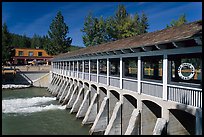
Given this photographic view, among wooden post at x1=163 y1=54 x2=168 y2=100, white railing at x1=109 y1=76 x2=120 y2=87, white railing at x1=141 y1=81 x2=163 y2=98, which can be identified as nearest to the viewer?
wooden post at x1=163 y1=54 x2=168 y2=100

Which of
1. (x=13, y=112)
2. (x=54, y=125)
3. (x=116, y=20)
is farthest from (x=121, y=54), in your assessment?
(x=116, y=20)

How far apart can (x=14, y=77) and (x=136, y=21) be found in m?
37.0

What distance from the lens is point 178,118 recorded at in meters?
9.18

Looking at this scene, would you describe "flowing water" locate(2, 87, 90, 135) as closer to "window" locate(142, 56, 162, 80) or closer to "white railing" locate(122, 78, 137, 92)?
"white railing" locate(122, 78, 137, 92)

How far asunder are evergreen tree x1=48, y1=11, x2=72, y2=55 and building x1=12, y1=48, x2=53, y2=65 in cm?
347

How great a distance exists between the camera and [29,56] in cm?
6744

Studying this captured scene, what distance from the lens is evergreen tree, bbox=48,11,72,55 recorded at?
6944 centimetres

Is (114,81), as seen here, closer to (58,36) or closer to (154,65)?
(154,65)

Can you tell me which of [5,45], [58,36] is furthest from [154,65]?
[58,36]

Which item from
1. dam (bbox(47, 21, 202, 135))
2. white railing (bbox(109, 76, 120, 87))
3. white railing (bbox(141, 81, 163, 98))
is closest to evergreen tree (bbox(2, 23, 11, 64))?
dam (bbox(47, 21, 202, 135))

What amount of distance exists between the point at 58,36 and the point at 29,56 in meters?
12.1

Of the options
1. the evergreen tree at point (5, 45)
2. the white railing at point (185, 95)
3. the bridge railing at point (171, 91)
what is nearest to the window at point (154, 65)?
the bridge railing at point (171, 91)

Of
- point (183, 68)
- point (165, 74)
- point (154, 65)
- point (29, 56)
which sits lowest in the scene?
point (165, 74)

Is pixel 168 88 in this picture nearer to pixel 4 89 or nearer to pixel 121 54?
pixel 121 54
